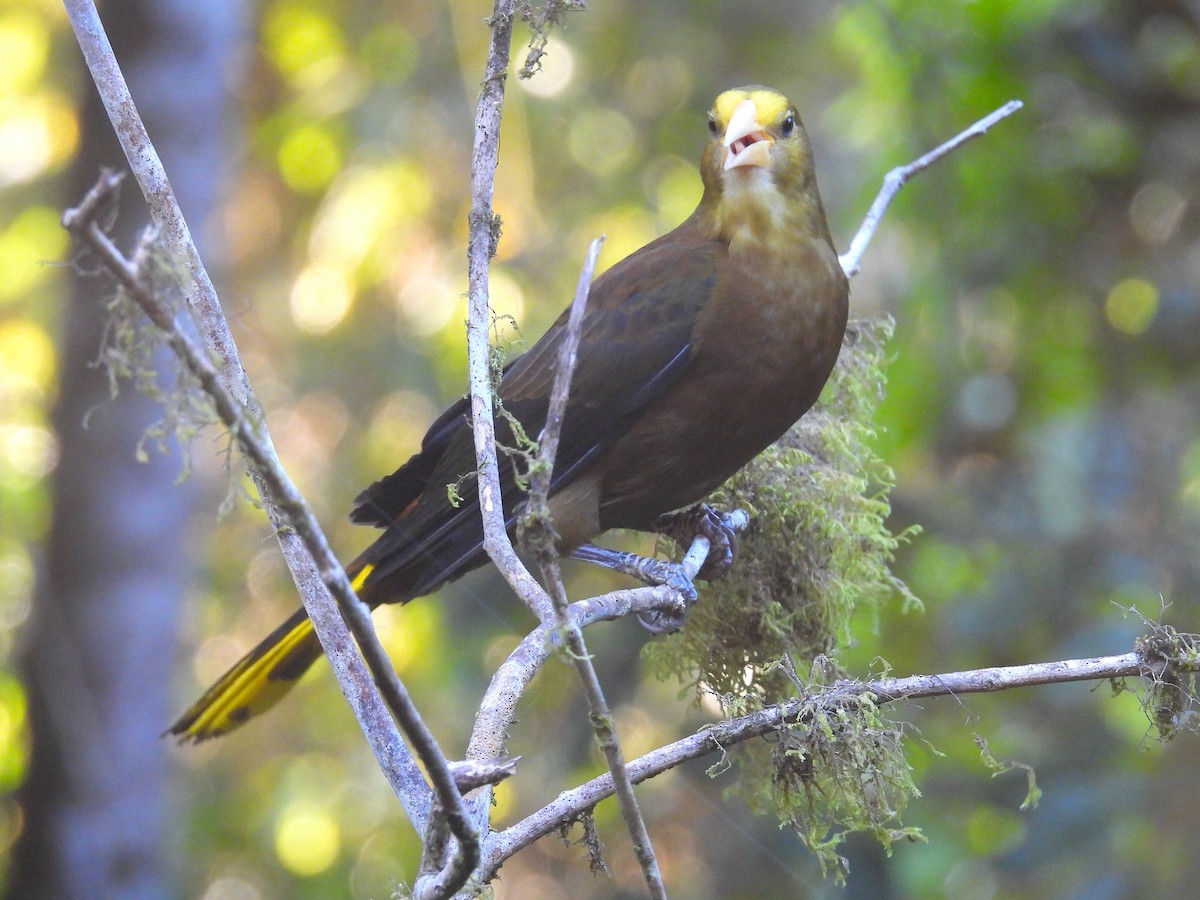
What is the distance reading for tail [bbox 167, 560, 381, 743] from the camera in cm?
259

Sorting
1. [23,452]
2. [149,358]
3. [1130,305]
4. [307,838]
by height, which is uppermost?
[149,358]

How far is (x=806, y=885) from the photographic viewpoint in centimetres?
375

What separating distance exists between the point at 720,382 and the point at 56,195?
4.98 metres

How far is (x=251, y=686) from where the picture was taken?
2.59 meters

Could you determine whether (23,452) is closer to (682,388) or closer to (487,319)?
(682,388)

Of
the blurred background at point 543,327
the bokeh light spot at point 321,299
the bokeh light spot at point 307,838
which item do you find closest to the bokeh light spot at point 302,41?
the blurred background at point 543,327

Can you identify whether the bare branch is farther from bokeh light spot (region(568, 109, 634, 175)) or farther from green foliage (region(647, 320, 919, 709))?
bokeh light spot (region(568, 109, 634, 175))

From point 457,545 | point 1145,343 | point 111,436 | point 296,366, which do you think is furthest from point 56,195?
point 1145,343

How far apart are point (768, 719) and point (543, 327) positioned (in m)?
3.69

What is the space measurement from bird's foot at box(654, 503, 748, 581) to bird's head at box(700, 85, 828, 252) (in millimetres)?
585

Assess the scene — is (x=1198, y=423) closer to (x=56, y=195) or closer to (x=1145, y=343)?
(x=1145, y=343)

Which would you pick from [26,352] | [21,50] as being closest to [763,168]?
[26,352]

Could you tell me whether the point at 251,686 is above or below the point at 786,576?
above

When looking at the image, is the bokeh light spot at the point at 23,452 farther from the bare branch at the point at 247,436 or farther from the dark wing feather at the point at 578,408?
the bare branch at the point at 247,436
